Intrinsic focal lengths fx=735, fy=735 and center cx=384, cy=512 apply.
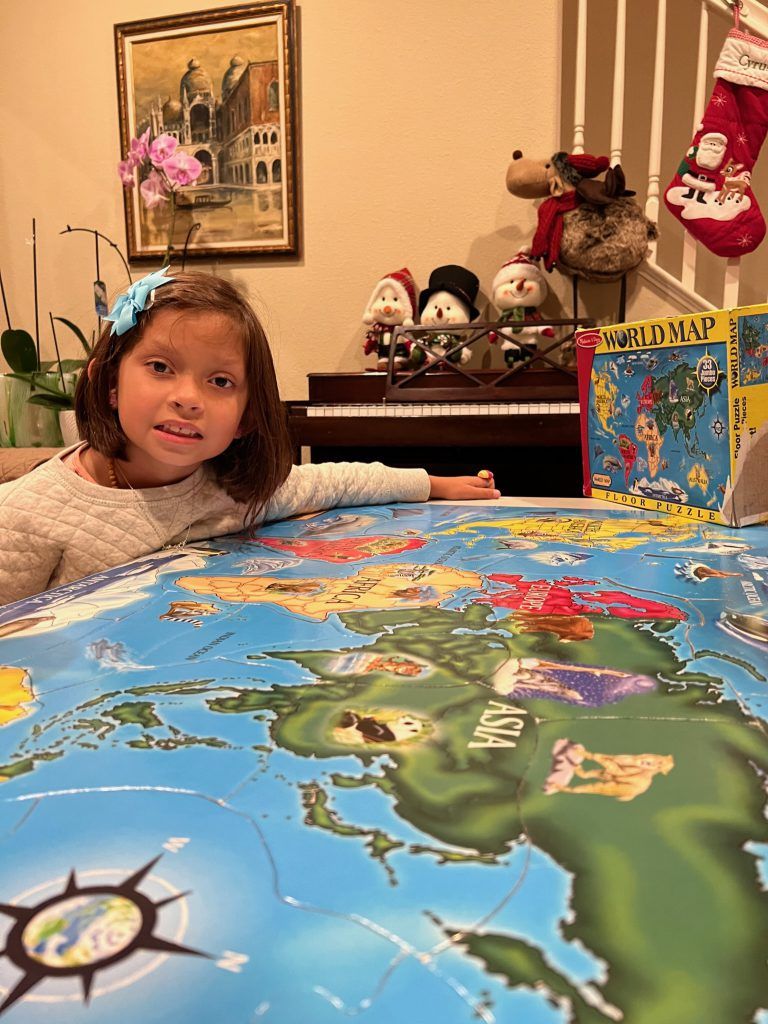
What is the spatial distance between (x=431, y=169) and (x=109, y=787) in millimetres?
2198

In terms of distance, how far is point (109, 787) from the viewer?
31 centimetres

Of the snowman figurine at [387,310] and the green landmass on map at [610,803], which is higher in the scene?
the snowman figurine at [387,310]

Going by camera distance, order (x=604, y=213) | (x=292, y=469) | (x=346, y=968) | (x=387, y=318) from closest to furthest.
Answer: (x=346, y=968) → (x=292, y=469) → (x=604, y=213) → (x=387, y=318)

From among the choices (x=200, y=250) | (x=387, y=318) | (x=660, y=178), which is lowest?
(x=387, y=318)

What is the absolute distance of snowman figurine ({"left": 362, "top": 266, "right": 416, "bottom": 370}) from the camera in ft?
6.71

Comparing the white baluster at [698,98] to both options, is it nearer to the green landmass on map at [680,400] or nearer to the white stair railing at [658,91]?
the white stair railing at [658,91]

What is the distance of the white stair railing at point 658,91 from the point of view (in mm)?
1920

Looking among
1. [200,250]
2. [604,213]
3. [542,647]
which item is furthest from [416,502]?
[200,250]

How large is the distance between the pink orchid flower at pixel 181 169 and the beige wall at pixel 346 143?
289 mm

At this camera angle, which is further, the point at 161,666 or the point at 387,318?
the point at 387,318

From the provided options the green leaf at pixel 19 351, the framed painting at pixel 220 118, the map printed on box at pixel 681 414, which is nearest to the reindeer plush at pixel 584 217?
the framed painting at pixel 220 118

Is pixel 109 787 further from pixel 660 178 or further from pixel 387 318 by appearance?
pixel 660 178

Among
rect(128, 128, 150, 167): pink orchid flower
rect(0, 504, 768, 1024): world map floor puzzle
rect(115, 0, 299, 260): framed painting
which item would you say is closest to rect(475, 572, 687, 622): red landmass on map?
rect(0, 504, 768, 1024): world map floor puzzle

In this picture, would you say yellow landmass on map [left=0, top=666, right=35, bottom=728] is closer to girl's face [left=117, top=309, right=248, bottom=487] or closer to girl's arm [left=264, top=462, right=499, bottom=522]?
girl's face [left=117, top=309, right=248, bottom=487]
